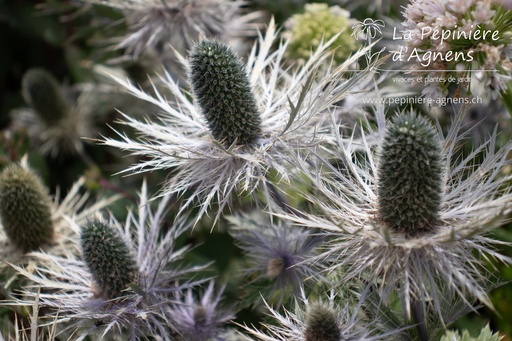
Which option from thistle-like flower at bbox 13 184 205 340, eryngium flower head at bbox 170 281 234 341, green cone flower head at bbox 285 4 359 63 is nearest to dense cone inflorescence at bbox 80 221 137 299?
thistle-like flower at bbox 13 184 205 340

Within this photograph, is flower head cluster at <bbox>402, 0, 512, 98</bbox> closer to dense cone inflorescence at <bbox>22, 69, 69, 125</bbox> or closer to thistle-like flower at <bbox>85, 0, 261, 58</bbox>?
thistle-like flower at <bbox>85, 0, 261, 58</bbox>

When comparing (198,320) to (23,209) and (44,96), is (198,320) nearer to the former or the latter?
(23,209)

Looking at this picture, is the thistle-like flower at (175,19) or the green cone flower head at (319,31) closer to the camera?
the green cone flower head at (319,31)

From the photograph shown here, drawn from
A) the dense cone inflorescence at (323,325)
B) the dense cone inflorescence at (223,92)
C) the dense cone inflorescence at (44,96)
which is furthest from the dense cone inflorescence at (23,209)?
the dense cone inflorescence at (323,325)

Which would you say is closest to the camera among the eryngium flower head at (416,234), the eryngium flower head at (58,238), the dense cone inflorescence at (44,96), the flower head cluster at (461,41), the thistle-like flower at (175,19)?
the eryngium flower head at (416,234)

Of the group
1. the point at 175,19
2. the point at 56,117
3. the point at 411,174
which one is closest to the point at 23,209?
the point at 175,19

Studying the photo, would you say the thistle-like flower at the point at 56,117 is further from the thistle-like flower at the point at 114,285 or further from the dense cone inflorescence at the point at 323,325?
the dense cone inflorescence at the point at 323,325

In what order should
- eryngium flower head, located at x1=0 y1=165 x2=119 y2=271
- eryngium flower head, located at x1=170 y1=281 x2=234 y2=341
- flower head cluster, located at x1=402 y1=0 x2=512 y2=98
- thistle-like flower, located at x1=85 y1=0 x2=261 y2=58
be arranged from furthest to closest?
thistle-like flower, located at x1=85 y1=0 x2=261 y2=58 < eryngium flower head, located at x1=0 y1=165 x2=119 y2=271 < eryngium flower head, located at x1=170 y1=281 x2=234 y2=341 < flower head cluster, located at x1=402 y1=0 x2=512 y2=98
